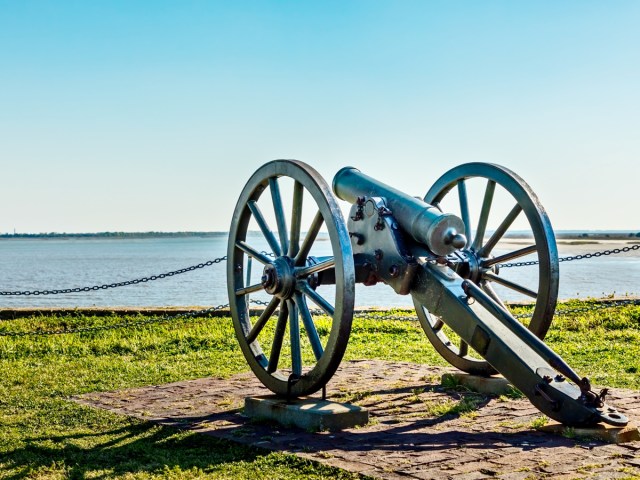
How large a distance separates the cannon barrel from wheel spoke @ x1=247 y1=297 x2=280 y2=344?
3.58ft

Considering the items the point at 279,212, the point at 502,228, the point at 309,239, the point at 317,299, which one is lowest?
the point at 317,299

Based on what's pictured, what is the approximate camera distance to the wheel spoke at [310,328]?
710cm

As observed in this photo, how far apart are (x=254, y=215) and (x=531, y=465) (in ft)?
11.3

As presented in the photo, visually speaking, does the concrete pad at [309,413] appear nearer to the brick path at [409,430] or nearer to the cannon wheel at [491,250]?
the brick path at [409,430]

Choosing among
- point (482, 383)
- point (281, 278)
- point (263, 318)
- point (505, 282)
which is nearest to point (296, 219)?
point (281, 278)

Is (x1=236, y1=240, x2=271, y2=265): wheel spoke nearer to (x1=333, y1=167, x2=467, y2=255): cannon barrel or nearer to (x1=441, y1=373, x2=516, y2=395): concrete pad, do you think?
(x1=333, y1=167, x2=467, y2=255): cannon barrel

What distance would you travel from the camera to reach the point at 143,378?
9.45 meters

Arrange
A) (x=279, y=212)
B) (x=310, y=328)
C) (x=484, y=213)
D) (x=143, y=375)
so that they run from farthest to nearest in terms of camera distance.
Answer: (x=143, y=375), (x=484, y=213), (x=279, y=212), (x=310, y=328)

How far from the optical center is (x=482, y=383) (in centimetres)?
830

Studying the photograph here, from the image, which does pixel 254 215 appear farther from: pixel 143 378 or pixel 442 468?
pixel 442 468

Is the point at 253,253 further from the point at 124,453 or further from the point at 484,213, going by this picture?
the point at 124,453

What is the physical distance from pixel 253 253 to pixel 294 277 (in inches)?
34.5

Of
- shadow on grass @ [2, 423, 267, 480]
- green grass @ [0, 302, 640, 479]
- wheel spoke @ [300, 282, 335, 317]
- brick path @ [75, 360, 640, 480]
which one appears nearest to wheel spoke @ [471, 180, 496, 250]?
brick path @ [75, 360, 640, 480]

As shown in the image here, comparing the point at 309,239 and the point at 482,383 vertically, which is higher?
the point at 309,239
